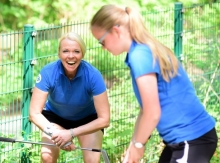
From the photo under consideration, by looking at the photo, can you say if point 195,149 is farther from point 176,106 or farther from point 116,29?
point 116,29

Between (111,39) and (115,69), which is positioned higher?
(111,39)

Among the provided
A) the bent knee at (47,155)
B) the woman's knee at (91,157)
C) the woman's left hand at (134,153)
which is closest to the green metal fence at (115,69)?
the bent knee at (47,155)

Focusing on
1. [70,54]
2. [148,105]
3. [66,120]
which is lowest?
[66,120]

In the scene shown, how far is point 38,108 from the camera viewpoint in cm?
579

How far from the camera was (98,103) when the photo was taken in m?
5.72

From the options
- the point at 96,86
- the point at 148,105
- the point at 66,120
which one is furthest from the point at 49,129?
the point at 148,105

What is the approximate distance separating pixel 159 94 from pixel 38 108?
189 centimetres

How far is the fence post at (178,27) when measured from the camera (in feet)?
26.5

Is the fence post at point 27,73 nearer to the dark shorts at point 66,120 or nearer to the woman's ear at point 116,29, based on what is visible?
the dark shorts at point 66,120

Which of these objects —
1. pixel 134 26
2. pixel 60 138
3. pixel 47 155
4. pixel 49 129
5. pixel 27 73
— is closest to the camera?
pixel 134 26

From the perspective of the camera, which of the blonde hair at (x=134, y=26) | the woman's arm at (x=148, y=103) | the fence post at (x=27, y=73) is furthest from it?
the fence post at (x=27, y=73)

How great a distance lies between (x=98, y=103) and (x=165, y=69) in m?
1.68

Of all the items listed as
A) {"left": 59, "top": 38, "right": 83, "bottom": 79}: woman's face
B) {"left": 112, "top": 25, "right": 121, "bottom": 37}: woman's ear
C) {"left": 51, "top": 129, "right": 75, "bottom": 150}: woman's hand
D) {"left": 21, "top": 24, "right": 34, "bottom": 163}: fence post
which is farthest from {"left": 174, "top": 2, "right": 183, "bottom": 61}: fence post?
{"left": 112, "top": 25, "right": 121, "bottom": 37}: woman's ear

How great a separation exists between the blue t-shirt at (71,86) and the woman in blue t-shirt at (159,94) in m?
1.49
